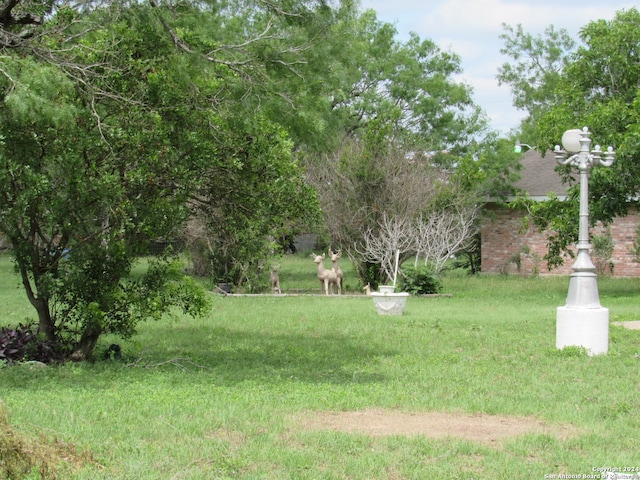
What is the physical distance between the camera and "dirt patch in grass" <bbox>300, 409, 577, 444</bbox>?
7.08 meters

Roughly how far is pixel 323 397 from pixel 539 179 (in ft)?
78.7

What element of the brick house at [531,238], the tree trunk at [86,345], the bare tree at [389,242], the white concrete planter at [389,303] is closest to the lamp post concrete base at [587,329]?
the white concrete planter at [389,303]

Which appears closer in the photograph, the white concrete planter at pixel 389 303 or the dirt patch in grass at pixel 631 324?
the dirt patch in grass at pixel 631 324

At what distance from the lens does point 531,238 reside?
30.0 metres

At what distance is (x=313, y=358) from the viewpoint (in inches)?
453

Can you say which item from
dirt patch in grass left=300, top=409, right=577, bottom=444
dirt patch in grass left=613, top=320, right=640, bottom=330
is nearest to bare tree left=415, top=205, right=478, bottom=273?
dirt patch in grass left=613, top=320, right=640, bottom=330

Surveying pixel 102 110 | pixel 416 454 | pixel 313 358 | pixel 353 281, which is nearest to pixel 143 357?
pixel 313 358

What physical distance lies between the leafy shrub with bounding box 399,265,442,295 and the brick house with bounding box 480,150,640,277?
6.82 metres

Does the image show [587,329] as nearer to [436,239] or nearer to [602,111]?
[602,111]

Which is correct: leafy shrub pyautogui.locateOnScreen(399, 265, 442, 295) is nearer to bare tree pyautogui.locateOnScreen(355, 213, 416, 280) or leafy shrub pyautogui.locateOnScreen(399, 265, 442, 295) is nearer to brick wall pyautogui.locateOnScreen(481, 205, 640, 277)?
bare tree pyautogui.locateOnScreen(355, 213, 416, 280)

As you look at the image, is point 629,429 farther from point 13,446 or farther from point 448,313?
point 448,313

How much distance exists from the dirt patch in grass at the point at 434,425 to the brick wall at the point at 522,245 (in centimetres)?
2079

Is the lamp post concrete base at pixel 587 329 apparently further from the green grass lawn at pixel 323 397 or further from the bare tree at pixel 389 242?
the bare tree at pixel 389 242

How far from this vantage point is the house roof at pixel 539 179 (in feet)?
96.2
